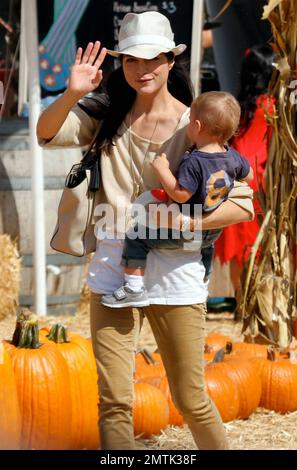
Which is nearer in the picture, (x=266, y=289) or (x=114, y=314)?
(x=114, y=314)

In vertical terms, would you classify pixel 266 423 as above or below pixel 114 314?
below

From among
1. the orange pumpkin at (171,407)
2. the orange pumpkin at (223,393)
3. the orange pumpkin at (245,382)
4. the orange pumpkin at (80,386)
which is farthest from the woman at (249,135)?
the orange pumpkin at (80,386)

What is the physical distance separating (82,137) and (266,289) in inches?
107

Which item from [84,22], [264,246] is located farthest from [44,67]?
[264,246]

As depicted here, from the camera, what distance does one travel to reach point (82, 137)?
12.1ft

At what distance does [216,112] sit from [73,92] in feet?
1.60

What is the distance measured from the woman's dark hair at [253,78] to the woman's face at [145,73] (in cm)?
387

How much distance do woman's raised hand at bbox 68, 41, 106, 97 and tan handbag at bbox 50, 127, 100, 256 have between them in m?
0.22

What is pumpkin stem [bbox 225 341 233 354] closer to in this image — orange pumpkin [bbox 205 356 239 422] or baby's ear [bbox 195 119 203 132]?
orange pumpkin [bbox 205 356 239 422]

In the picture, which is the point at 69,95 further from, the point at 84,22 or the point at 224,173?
the point at 84,22

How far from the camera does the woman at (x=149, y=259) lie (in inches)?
140

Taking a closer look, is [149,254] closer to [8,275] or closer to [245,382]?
[245,382]

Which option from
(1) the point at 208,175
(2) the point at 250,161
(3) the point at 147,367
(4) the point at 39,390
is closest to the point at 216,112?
(1) the point at 208,175
